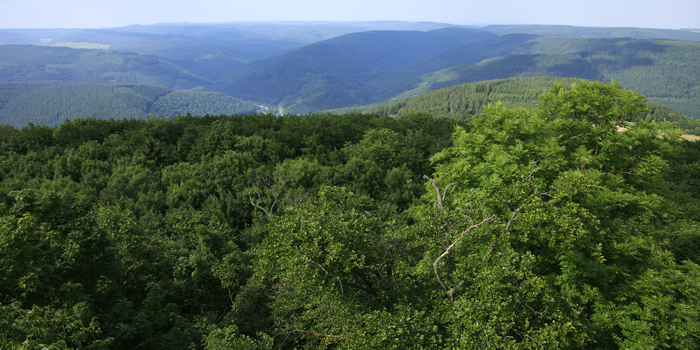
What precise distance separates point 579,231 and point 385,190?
22.5 meters

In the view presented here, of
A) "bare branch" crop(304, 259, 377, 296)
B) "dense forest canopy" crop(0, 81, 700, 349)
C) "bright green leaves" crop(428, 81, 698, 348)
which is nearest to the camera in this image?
"bare branch" crop(304, 259, 377, 296)

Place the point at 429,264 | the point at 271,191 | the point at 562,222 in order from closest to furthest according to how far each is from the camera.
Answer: the point at 562,222
the point at 429,264
the point at 271,191

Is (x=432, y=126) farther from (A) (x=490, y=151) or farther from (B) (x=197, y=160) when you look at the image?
(A) (x=490, y=151)

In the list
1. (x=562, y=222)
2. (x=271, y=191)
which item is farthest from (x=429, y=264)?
(x=271, y=191)

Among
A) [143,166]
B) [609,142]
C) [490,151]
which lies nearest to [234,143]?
[143,166]

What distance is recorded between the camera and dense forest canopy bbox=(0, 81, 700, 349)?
9305mm

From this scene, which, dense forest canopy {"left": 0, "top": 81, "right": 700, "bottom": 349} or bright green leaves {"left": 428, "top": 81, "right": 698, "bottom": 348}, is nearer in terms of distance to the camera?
dense forest canopy {"left": 0, "top": 81, "right": 700, "bottom": 349}

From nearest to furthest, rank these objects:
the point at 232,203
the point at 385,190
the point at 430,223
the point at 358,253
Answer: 1. the point at 358,253
2. the point at 430,223
3. the point at 232,203
4. the point at 385,190

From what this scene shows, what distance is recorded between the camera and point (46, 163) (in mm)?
34750

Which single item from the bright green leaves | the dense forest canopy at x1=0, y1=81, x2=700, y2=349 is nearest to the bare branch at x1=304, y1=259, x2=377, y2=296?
the dense forest canopy at x1=0, y1=81, x2=700, y2=349

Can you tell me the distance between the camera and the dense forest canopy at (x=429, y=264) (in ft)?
30.5

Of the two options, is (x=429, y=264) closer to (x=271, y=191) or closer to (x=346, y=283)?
(x=346, y=283)

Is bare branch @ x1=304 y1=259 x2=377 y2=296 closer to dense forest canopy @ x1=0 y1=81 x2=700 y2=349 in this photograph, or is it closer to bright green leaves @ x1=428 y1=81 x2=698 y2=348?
dense forest canopy @ x1=0 y1=81 x2=700 y2=349

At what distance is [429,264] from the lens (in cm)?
1134
